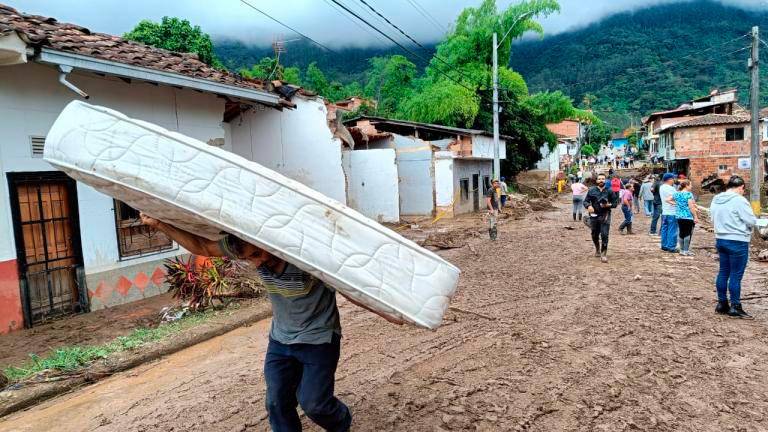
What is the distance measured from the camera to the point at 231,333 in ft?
19.8

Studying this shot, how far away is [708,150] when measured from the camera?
36188mm

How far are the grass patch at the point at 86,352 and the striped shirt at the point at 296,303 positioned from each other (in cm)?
327

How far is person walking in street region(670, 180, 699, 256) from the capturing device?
896 cm

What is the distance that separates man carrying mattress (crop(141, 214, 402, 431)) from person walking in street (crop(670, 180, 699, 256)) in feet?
26.9

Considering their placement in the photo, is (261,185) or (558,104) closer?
(261,185)

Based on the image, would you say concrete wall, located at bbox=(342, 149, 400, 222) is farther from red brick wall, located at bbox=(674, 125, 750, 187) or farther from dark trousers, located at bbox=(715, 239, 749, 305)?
red brick wall, located at bbox=(674, 125, 750, 187)

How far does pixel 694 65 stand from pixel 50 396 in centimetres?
10898

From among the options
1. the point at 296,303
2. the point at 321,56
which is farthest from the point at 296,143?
the point at 321,56

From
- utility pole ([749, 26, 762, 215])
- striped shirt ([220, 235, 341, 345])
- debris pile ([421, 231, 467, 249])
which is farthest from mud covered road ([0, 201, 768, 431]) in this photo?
utility pole ([749, 26, 762, 215])

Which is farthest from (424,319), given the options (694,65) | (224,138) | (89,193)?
(694,65)

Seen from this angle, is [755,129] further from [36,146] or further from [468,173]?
[36,146]

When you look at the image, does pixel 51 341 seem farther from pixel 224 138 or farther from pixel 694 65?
pixel 694 65

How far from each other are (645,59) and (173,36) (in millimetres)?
111425

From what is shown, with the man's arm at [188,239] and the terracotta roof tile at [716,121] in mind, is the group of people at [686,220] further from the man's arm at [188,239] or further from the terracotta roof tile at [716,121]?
the terracotta roof tile at [716,121]
